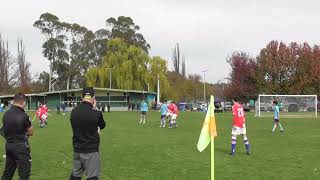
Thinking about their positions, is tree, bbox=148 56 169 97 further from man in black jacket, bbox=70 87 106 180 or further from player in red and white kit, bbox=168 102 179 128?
man in black jacket, bbox=70 87 106 180

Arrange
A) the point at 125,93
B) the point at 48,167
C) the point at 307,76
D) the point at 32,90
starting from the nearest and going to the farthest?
the point at 48,167 < the point at 307,76 < the point at 125,93 < the point at 32,90

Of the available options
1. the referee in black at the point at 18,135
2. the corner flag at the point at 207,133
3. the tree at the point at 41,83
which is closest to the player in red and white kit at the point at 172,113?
the corner flag at the point at 207,133

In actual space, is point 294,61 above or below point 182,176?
above

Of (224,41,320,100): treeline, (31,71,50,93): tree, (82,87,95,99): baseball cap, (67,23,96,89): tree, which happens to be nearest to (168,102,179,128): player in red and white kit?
(82,87,95,99): baseball cap

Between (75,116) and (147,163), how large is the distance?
22.7ft

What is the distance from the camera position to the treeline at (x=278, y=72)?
7406 cm

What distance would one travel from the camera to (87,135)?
8195 millimetres

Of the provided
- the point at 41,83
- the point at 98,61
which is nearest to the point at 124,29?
the point at 98,61

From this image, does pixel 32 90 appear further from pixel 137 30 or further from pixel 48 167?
pixel 48 167

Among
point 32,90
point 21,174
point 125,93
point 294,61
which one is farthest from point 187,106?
point 21,174

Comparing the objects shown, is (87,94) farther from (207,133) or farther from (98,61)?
(98,61)

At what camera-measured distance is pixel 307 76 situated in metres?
73.6

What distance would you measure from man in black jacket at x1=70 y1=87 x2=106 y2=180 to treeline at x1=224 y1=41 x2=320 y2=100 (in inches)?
2665

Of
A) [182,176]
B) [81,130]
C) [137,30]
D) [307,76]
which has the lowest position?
[182,176]
